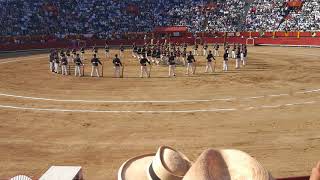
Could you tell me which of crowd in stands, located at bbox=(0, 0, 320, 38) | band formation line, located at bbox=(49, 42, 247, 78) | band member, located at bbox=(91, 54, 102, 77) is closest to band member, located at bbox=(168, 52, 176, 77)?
band formation line, located at bbox=(49, 42, 247, 78)

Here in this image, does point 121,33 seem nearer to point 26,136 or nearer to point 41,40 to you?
point 41,40

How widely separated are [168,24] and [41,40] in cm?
1839

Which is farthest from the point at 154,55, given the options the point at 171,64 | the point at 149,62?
the point at 171,64

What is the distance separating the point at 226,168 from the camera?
357 cm

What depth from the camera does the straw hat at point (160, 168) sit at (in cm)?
425

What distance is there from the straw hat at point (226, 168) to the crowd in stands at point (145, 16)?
54567mm

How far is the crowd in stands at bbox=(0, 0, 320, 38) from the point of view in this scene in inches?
2249

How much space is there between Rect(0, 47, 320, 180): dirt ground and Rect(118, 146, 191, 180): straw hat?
6648 mm

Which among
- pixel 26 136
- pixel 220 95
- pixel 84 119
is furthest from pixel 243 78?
pixel 26 136

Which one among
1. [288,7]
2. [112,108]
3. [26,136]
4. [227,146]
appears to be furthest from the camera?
[288,7]

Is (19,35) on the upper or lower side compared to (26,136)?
upper

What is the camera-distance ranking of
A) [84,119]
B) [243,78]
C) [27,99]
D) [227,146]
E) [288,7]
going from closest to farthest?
[227,146] < [84,119] < [27,99] < [243,78] < [288,7]

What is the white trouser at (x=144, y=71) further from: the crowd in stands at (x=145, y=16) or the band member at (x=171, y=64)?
the crowd in stands at (x=145, y=16)

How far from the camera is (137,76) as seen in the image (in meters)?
28.0
